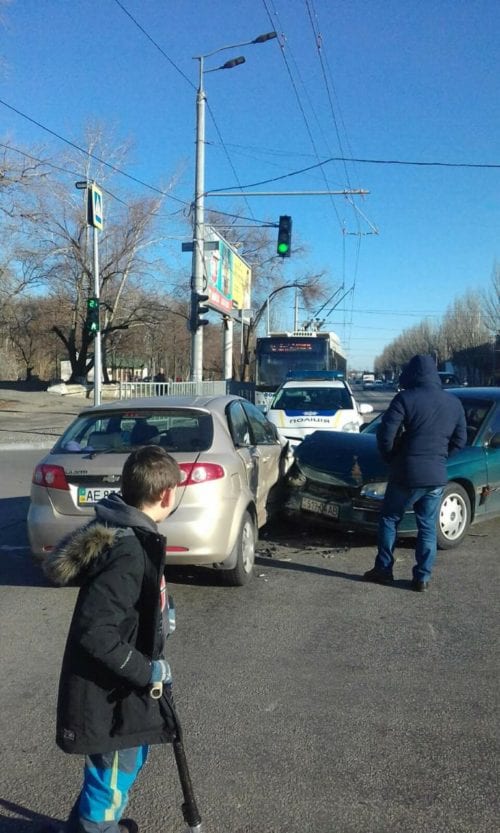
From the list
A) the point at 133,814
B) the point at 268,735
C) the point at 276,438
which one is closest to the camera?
the point at 133,814

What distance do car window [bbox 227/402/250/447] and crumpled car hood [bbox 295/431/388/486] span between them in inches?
38.2

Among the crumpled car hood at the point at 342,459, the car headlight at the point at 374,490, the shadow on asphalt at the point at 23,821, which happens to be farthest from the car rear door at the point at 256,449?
the shadow on asphalt at the point at 23,821

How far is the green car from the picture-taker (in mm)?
6758

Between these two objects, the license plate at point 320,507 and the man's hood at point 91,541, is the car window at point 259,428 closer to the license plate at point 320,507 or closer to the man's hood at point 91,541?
the license plate at point 320,507

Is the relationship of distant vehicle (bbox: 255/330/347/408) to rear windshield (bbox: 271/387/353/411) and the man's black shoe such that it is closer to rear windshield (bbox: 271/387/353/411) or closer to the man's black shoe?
rear windshield (bbox: 271/387/353/411)

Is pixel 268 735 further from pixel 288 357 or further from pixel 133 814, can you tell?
pixel 288 357

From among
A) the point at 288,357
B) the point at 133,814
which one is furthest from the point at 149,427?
the point at 288,357

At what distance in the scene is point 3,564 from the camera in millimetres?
6578

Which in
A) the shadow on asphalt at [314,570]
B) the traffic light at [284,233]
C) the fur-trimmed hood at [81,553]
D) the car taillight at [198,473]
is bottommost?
the shadow on asphalt at [314,570]

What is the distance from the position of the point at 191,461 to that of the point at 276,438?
252cm

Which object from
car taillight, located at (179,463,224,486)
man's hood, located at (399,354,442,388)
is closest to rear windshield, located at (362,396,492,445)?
man's hood, located at (399,354,442,388)

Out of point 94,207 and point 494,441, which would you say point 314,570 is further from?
point 94,207

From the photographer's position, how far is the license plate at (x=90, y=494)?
541 centimetres

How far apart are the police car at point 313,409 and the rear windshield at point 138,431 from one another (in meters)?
7.17
